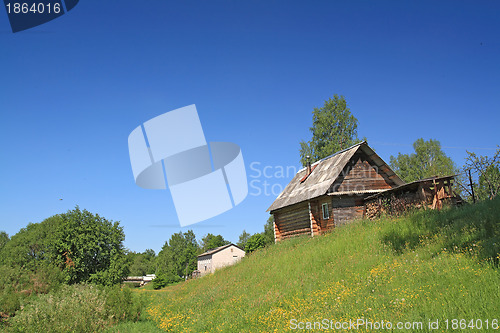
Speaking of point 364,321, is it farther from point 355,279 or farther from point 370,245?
point 370,245

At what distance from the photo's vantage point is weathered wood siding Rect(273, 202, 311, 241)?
21.9m

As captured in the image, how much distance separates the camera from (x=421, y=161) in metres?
40.4

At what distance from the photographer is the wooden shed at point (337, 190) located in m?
19.9

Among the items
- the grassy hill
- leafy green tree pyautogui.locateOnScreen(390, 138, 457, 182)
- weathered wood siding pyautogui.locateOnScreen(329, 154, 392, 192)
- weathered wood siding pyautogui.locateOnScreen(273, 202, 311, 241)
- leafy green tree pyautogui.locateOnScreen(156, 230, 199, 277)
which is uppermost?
leafy green tree pyautogui.locateOnScreen(390, 138, 457, 182)

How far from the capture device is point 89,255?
90.7 ft

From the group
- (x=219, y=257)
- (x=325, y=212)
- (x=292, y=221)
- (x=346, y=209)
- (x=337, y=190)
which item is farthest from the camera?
(x=219, y=257)

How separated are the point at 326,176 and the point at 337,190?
1.51m

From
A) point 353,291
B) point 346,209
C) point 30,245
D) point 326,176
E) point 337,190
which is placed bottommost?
Result: point 353,291

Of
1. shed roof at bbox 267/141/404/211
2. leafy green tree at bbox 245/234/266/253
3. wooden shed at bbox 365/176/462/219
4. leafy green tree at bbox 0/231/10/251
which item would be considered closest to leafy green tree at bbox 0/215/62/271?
leafy green tree at bbox 245/234/266/253

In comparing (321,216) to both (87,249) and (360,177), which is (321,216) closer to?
(360,177)

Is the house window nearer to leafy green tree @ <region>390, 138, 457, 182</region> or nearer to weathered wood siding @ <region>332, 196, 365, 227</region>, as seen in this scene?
weathered wood siding @ <region>332, 196, 365, 227</region>

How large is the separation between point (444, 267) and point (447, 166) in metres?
36.4

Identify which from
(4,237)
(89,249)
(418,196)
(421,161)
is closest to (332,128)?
(421,161)

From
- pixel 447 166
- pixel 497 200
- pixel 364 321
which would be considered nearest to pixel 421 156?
pixel 447 166
